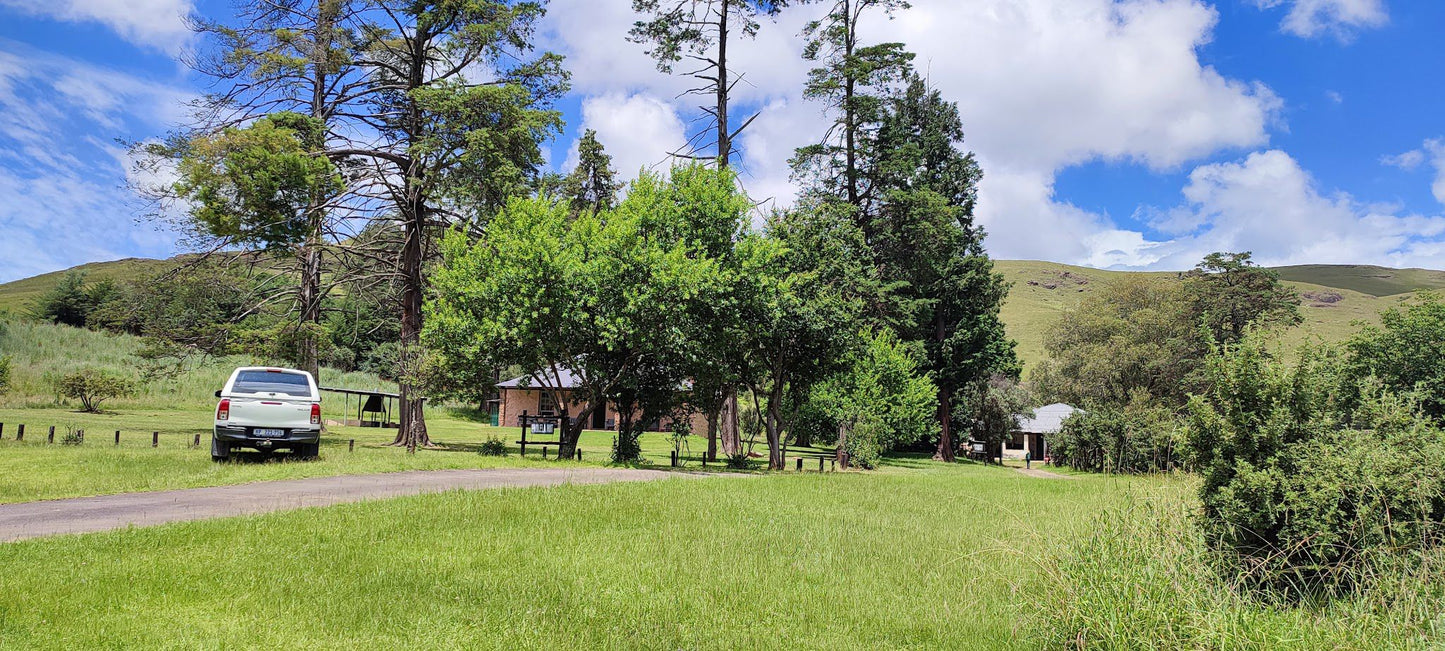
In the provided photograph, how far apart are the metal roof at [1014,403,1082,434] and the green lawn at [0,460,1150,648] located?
46.4 metres

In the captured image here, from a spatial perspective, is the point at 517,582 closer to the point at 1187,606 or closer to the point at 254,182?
the point at 1187,606

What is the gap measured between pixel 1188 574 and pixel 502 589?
205 inches

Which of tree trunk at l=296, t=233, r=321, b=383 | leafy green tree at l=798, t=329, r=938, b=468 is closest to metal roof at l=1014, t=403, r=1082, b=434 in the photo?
leafy green tree at l=798, t=329, r=938, b=468

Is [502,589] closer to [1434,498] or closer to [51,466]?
[1434,498]

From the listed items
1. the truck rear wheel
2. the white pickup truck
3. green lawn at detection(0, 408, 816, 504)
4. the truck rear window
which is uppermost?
the truck rear window

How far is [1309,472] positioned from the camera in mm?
6848

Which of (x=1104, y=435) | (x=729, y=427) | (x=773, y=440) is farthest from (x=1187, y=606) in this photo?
(x=1104, y=435)

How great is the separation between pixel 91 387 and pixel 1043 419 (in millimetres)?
54189

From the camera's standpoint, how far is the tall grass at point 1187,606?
Answer: 4.84 metres

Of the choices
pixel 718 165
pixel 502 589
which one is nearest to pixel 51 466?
pixel 502 589

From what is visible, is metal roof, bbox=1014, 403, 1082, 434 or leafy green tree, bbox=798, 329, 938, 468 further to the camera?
metal roof, bbox=1014, 403, 1082, 434

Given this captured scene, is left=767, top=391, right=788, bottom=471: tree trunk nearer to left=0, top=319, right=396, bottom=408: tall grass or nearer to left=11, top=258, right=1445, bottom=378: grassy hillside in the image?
left=0, top=319, right=396, bottom=408: tall grass

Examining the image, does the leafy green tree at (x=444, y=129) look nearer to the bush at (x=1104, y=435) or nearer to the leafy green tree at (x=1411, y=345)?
the bush at (x=1104, y=435)

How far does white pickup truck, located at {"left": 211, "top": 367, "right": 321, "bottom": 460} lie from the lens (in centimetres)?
1510
